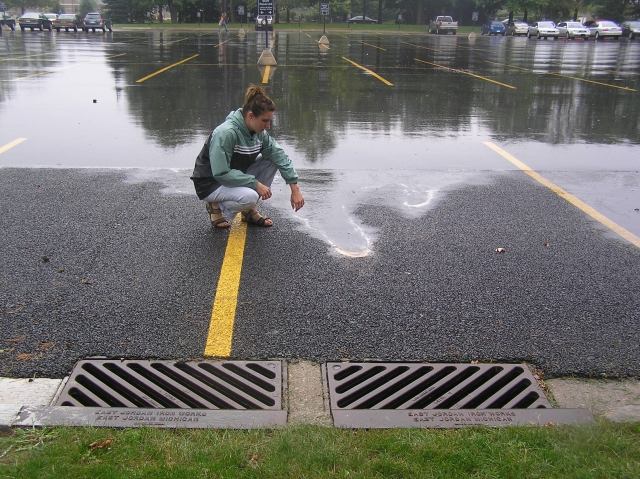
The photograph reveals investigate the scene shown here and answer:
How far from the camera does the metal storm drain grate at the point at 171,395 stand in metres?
2.89

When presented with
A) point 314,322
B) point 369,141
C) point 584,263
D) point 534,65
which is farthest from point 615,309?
point 534,65

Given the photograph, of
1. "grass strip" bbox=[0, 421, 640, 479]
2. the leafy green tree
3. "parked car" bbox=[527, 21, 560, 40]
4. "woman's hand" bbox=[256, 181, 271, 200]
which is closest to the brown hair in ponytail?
"woman's hand" bbox=[256, 181, 271, 200]

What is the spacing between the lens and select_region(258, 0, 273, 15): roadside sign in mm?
21531

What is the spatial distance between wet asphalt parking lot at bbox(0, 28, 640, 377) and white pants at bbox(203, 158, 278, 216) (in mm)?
283

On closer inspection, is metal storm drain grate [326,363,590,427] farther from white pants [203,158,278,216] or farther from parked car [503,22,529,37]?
parked car [503,22,529,37]

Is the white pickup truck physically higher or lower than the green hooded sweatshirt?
higher

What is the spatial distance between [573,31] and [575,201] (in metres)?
46.8

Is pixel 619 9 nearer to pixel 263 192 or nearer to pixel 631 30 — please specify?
pixel 631 30

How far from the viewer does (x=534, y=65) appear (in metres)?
21.6

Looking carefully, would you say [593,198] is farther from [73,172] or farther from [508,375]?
[73,172]

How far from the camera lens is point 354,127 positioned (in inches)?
372

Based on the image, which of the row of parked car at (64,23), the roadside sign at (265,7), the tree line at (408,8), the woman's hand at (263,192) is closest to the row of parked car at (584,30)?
the tree line at (408,8)

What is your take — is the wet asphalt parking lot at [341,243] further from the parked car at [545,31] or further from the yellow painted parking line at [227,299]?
the parked car at [545,31]

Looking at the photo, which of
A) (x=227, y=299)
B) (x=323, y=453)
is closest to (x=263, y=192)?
(x=227, y=299)
